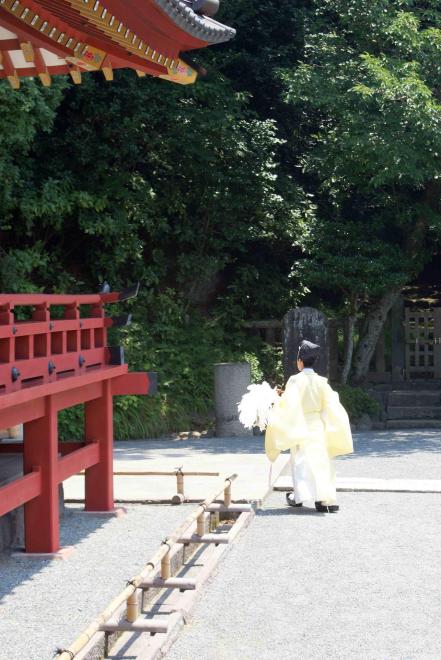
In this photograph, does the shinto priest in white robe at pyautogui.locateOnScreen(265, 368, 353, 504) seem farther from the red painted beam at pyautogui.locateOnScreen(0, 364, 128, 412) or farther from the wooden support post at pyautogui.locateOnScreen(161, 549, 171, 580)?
the wooden support post at pyautogui.locateOnScreen(161, 549, 171, 580)

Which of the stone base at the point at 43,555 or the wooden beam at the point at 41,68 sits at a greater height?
the wooden beam at the point at 41,68

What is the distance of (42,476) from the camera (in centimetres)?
744

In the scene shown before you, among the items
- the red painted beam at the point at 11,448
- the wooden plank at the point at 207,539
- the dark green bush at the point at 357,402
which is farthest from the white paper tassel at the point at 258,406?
the dark green bush at the point at 357,402

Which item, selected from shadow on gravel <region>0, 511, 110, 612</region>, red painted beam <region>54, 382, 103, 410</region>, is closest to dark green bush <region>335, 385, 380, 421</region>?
shadow on gravel <region>0, 511, 110, 612</region>

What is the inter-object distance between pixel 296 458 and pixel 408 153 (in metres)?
7.42

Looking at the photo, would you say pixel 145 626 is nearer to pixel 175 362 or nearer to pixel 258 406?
pixel 258 406

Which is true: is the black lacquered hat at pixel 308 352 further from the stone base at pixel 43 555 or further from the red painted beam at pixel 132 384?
the stone base at pixel 43 555

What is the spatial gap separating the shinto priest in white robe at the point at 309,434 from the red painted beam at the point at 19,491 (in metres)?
2.72

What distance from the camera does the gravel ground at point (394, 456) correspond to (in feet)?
39.0

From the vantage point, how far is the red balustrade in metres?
6.72

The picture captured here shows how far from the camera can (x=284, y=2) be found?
20.6 metres

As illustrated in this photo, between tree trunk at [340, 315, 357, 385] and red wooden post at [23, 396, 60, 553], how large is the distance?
11536mm

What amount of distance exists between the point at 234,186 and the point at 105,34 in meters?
11.4

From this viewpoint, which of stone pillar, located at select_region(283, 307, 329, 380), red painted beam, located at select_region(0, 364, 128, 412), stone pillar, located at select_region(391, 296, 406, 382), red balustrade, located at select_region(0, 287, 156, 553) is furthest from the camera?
stone pillar, located at select_region(391, 296, 406, 382)
